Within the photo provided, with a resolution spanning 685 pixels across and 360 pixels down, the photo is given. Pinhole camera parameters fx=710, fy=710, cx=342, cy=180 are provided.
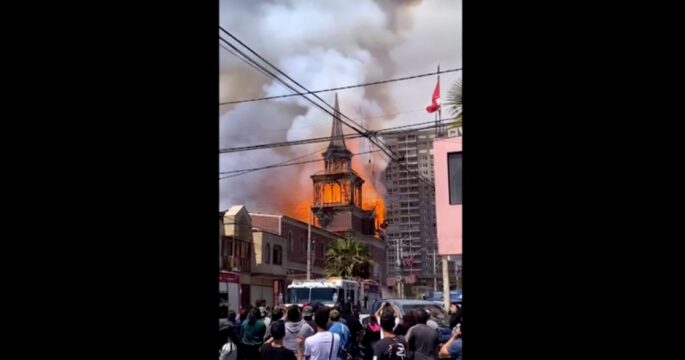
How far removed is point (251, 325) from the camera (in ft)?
25.3

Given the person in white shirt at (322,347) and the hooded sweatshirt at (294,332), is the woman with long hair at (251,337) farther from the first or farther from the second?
the person in white shirt at (322,347)

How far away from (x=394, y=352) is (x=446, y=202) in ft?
43.2

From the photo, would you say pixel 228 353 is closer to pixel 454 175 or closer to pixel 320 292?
pixel 454 175

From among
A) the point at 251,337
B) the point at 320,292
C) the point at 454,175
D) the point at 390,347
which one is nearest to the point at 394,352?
the point at 390,347

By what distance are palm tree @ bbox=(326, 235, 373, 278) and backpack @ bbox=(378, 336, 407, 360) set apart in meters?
50.2

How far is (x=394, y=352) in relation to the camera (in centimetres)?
581

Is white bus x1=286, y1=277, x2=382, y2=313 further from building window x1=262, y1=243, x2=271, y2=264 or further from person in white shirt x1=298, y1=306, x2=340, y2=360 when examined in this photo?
building window x1=262, y1=243, x2=271, y2=264

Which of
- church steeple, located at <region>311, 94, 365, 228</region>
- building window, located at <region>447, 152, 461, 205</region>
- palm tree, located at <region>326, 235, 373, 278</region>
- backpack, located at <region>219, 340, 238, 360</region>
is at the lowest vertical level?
backpack, located at <region>219, 340, 238, 360</region>

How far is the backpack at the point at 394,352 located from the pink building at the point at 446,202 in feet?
38.3

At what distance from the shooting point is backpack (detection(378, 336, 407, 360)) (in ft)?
19.0

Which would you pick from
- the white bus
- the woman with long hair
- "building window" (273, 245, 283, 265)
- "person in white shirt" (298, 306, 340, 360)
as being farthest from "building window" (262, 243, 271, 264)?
"person in white shirt" (298, 306, 340, 360)
